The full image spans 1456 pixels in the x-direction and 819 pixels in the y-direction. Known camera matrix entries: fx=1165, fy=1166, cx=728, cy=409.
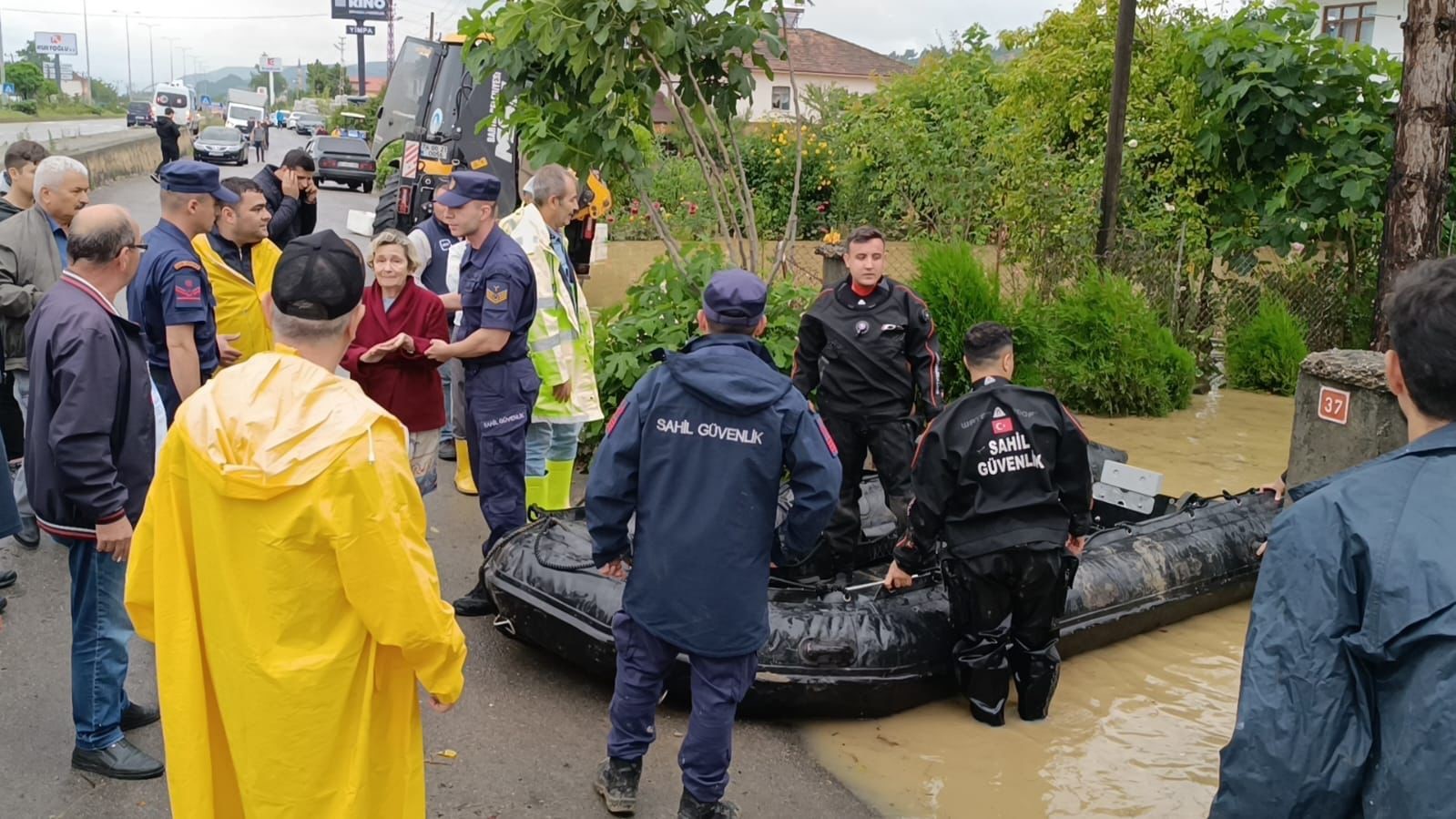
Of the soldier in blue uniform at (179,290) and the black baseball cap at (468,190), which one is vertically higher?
Result: the black baseball cap at (468,190)

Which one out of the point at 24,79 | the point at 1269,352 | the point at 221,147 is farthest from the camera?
the point at 24,79

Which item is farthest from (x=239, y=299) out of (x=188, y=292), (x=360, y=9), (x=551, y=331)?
(x=360, y=9)

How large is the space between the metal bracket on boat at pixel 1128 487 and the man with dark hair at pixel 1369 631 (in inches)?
166

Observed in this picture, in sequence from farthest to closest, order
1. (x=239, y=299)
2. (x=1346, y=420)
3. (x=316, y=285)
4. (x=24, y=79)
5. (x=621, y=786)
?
(x=24, y=79), (x=1346, y=420), (x=239, y=299), (x=621, y=786), (x=316, y=285)

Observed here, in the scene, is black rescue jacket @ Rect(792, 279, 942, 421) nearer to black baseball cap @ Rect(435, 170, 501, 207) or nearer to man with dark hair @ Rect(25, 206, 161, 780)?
black baseball cap @ Rect(435, 170, 501, 207)

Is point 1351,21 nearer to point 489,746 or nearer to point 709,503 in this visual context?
point 709,503

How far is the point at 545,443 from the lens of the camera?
615 cm

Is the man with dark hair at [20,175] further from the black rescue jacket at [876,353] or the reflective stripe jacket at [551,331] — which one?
the black rescue jacket at [876,353]

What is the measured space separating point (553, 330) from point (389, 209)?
6875 millimetres

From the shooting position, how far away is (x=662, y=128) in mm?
24984

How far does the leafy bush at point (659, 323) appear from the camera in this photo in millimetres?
7523

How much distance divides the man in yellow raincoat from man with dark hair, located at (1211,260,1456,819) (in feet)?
5.31

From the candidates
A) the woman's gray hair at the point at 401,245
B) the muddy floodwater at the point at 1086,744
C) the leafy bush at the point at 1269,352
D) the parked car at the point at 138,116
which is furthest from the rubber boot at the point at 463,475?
the parked car at the point at 138,116

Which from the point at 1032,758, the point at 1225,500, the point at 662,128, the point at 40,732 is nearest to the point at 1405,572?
the point at 1032,758
